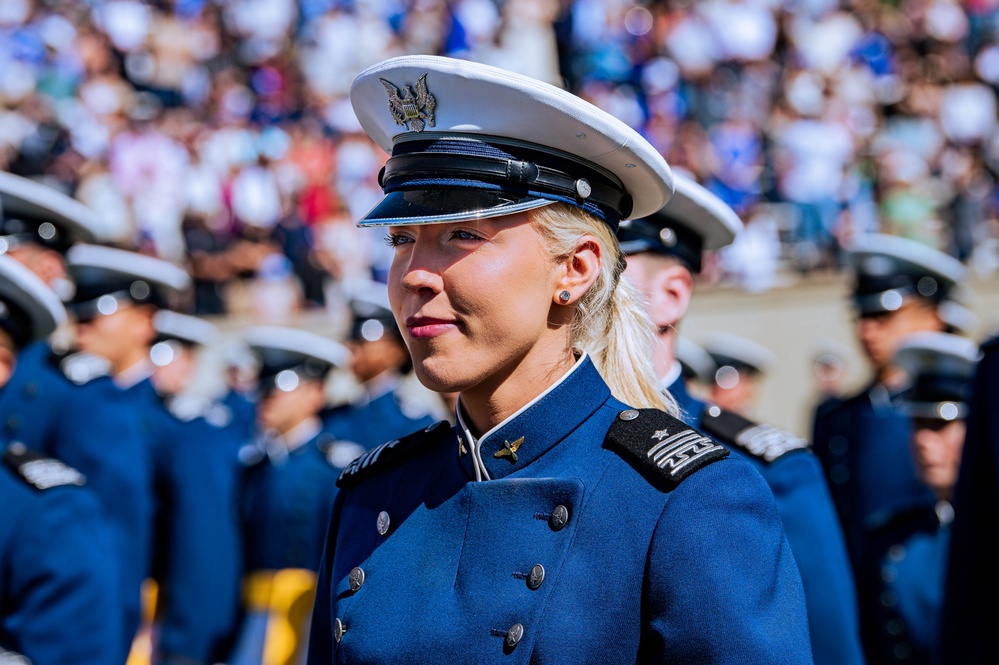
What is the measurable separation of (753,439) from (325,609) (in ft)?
4.77

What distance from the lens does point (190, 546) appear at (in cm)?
652

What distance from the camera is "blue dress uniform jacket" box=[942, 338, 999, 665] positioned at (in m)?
3.11

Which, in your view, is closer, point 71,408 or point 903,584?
point 903,584

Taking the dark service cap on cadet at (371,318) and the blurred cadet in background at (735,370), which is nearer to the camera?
the dark service cap on cadet at (371,318)

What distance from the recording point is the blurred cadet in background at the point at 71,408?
17.7ft

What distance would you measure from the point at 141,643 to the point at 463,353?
5157mm

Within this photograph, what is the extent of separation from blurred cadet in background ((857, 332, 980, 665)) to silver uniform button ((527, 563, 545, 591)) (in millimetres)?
3085

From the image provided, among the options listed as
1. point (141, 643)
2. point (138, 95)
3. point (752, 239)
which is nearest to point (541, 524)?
point (141, 643)

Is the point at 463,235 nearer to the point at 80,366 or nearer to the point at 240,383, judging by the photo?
the point at 80,366

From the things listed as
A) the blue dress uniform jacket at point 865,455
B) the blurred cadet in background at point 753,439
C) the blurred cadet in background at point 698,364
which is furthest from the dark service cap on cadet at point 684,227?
the blurred cadet in background at point 698,364

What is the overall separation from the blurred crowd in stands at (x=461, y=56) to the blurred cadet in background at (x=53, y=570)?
933 centimetres

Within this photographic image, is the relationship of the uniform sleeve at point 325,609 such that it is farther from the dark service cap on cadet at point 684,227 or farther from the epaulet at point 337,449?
the epaulet at point 337,449

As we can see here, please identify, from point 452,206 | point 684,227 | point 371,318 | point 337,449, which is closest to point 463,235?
point 452,206

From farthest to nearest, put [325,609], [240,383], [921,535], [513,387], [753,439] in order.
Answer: [240,383], [921,535], [753,439], [325,609], [513,387]
